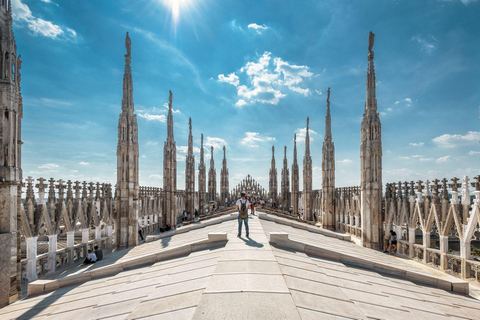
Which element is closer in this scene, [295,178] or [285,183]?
[295,178]

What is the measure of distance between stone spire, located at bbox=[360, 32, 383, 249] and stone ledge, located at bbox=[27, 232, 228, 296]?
12022 mm

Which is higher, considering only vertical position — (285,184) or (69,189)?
(69,189)

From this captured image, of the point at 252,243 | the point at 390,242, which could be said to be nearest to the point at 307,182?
the point at 390,242

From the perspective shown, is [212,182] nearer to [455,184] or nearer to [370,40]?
[370,40]

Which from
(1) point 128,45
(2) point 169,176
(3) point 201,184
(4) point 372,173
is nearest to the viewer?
(4) point 372,173

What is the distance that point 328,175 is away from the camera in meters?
26.1

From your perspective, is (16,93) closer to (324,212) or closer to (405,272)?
(405,272)

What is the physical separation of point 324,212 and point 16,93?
24.3 m

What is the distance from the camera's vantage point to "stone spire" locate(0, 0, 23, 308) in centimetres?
911

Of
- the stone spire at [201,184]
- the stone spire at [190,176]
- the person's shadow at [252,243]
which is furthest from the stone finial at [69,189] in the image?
the stone spire at [201,184]

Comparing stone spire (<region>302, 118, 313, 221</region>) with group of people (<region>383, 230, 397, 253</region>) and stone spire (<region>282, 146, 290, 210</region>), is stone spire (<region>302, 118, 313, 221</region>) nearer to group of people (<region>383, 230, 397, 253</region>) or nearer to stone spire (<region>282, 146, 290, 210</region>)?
stone spire (<region>282, 146, 290, 210</region>)

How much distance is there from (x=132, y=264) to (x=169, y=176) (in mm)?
17134

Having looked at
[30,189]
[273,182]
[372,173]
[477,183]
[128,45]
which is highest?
[128,45]

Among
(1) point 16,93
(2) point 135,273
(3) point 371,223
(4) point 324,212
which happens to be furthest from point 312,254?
(4) point 324,212
